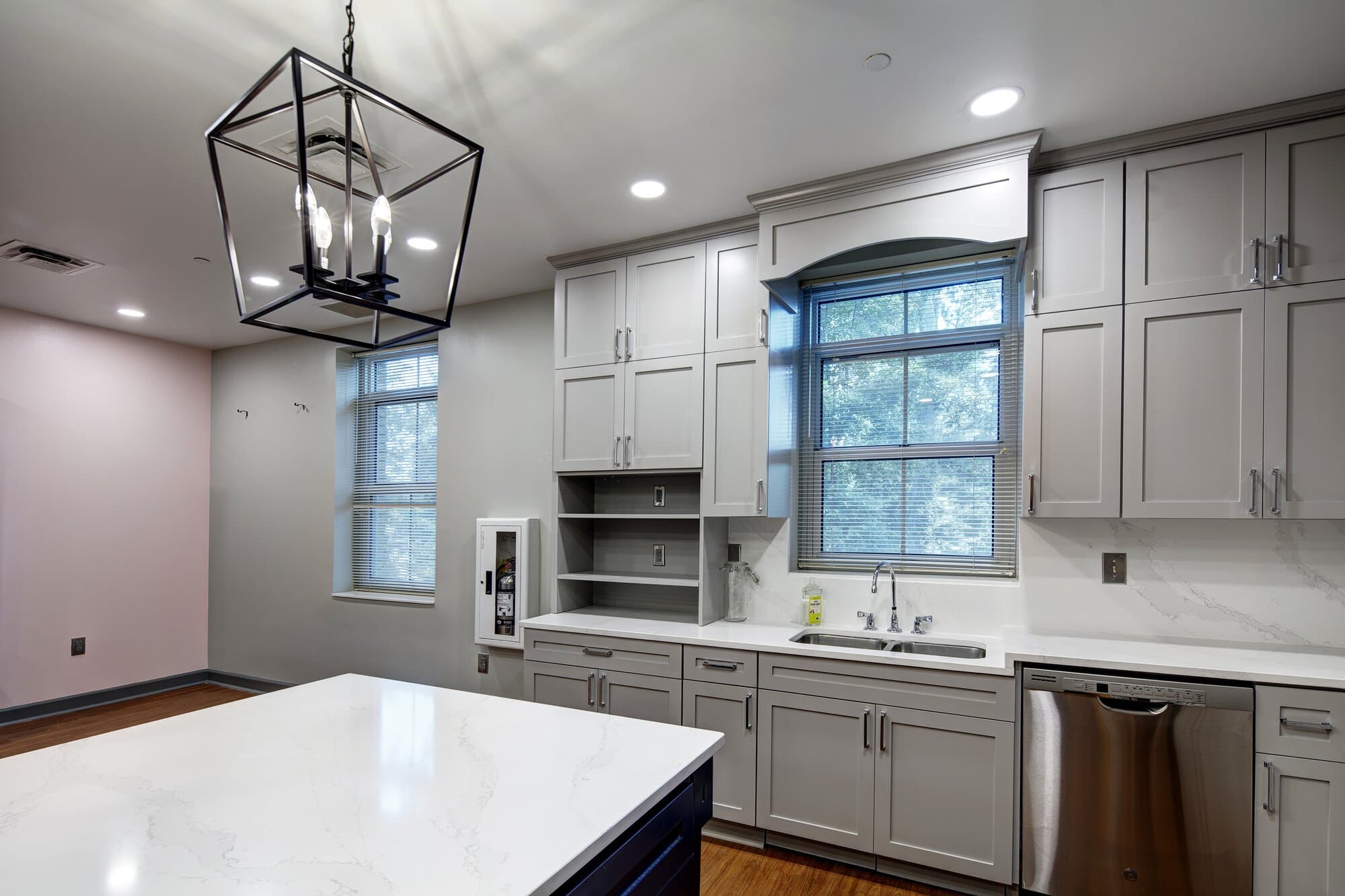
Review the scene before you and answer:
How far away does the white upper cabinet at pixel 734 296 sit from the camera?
10.6 ft

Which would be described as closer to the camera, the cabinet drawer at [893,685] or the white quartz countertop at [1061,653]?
the white quartz countertop at [1061,653]

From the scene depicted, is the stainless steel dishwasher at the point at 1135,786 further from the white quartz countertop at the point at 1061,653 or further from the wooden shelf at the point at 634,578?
the wooden shelf at the point at 634,578

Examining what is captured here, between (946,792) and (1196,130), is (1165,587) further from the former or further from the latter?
(1196,130)

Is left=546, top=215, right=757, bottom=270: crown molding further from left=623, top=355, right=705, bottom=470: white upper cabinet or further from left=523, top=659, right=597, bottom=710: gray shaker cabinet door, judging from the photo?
left=523, top=659, right=597, bottom=710: gray shaker cabinet door

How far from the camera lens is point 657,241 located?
11.5 ft

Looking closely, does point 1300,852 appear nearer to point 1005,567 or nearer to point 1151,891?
point 1151,891

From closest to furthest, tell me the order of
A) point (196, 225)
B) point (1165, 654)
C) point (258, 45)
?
point (258, 45), point (1165, 654), point (196, 225)

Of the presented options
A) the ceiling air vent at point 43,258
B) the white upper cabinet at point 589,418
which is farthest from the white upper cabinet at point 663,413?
the ceiling air vent at point 43,258

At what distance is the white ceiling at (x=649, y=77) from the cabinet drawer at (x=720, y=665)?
1946 millimetres

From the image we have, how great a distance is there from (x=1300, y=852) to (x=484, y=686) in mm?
3791

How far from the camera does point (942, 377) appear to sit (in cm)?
327

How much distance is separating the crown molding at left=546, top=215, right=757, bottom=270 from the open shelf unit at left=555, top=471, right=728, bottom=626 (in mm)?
1119

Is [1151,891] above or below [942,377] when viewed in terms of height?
below

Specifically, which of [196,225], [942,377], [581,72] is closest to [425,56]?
[581,72]
